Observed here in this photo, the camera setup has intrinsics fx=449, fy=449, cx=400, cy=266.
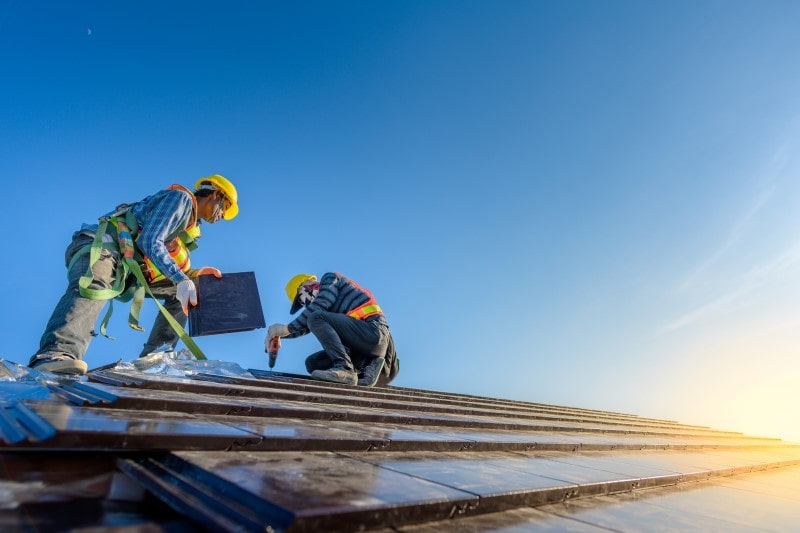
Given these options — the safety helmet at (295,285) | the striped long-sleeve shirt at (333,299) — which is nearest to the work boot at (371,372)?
the striped long-sleeve shirt at (333,299)

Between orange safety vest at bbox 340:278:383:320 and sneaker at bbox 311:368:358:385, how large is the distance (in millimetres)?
651

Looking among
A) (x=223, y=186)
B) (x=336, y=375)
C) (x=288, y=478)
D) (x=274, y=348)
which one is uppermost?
(x=223, y=186)

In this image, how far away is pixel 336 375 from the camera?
480cm

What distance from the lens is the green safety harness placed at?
362cm

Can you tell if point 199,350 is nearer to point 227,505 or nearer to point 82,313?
point 82,313

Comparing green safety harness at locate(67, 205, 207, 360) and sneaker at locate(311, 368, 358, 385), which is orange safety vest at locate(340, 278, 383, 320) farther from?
green safety harness at locate(67, 205, 207, 360)

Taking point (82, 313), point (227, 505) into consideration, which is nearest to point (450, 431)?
point (227, 505)

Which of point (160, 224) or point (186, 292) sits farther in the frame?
point (186, 292)

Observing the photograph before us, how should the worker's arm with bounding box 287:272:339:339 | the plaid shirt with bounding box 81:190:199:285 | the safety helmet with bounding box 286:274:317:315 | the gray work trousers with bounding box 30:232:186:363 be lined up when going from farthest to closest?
1. the safety helmet with bounding box 286:274:317:315
2. the worker's arm with bounding box 287:272:339:339
3. the plaid shirt with bounding box 81:190:199:285
4. the gray work trousers with bounding box 30:232:186:363

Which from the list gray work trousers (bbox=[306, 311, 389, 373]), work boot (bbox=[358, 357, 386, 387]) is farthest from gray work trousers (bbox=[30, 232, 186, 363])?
work boot (bbox=[358, 357, 386, 387])

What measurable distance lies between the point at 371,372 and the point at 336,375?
678 mm

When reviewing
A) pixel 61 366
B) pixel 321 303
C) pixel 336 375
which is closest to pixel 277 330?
pixel 321 303

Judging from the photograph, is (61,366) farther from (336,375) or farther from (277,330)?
(336,375)

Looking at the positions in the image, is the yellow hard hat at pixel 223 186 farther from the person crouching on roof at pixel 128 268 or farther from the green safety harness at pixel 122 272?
the green safety harness at pixel 122 272
